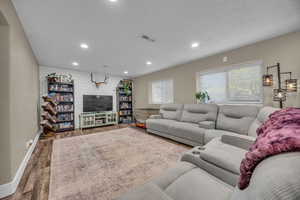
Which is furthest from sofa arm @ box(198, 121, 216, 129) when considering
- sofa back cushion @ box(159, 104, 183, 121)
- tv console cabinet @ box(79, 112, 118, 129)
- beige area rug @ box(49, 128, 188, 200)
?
tv console cabinet @ box(79, 112, 118, 129)

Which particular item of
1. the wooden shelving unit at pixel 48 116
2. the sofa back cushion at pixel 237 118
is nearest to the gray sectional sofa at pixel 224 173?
the sofa back cushion at pixel 237 118

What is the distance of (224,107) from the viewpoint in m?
2.95

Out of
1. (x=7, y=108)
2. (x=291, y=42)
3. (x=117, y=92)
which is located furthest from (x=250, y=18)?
(x=117, y=92)

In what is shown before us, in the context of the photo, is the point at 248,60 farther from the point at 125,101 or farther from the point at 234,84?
the point at 125,101

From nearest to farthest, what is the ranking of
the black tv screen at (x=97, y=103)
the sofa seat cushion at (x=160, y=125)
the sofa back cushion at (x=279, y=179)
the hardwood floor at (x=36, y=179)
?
1. the sofa back cushion at (x=279, y=179)
2. the hardwood floor at (x=36, y=179)
3. the sofa seat cushion at (x=160, y=125)
4. the black tv screen at (x=97, y=103)

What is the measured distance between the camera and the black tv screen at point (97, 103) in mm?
5113

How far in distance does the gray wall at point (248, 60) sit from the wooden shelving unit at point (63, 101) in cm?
368

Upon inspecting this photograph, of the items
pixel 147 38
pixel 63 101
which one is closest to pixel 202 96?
pixel 147 38

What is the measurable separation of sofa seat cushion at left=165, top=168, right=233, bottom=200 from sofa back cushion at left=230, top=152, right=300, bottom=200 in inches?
19.7

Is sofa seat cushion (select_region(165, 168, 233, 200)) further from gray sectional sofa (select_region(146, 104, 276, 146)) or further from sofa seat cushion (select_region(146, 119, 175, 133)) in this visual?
sofa seat cushion (select_region(146, 119, 175, 133))

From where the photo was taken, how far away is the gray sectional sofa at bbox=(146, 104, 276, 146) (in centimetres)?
243

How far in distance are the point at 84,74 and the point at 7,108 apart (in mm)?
3967

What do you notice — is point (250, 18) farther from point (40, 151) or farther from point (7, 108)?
point (40, 151)

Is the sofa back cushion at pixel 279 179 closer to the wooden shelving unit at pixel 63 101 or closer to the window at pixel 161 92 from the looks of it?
the window at pixel 161 92
